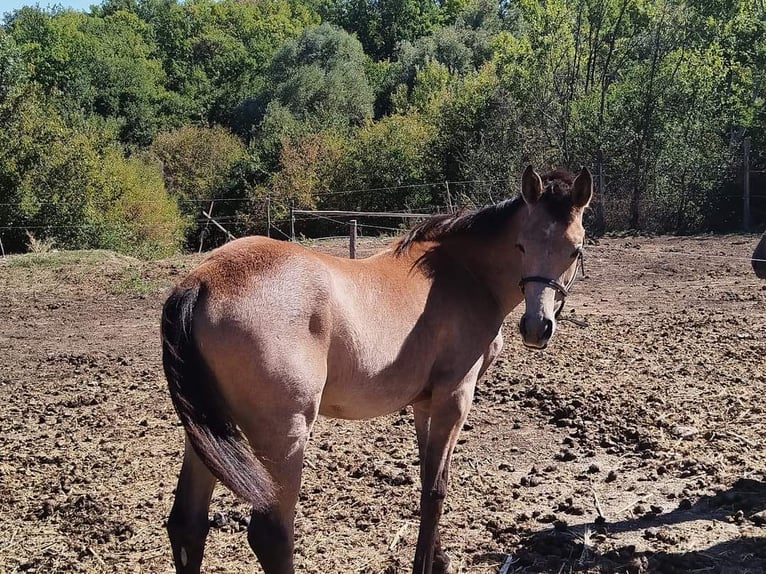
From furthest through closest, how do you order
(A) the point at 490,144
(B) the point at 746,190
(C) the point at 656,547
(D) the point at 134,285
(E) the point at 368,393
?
(A) the point at 490,144
(B) the point at 746,190
(D) the point at 134,285
(C) the point at 656,547
(E) the point at 368,393

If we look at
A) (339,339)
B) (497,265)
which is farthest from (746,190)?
(339,339)

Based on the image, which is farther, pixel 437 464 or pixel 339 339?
pixel 437 464

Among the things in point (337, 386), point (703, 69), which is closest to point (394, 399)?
point (337, 386)

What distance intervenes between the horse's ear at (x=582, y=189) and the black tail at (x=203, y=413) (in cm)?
174

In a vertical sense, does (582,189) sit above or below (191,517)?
above

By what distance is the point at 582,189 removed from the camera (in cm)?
323

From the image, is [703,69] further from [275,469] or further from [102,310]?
[275,469]

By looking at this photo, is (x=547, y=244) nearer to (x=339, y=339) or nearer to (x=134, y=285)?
(x=339, y=339)

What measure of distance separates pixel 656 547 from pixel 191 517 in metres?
2.28

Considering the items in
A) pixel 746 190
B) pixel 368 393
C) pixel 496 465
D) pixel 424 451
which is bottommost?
pixel 496 465

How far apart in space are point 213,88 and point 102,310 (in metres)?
43.8

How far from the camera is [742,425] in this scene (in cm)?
508

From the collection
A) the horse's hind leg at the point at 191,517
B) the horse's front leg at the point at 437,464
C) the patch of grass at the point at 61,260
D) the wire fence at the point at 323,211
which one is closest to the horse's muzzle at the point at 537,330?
the horse's front leg at the point at 437,464

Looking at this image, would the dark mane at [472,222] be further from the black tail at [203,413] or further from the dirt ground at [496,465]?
the dirt ground at [496,465]
